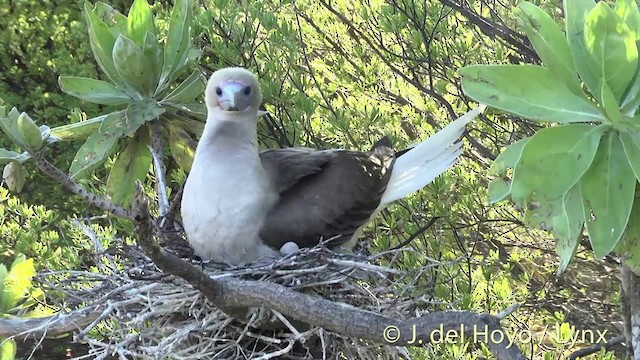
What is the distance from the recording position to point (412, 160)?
2.20 meters

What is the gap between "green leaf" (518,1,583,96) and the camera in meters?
1.32

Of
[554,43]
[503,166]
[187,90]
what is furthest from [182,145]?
[554,43]

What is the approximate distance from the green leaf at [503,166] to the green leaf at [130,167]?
100cm

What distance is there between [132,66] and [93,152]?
23cm

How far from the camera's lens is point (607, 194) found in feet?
4.13

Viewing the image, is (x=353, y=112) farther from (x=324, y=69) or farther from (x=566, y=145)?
(x=566, y=145)

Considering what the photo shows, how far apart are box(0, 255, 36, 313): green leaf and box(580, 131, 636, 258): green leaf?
1419 mm

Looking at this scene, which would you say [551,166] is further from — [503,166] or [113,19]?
[113,19]

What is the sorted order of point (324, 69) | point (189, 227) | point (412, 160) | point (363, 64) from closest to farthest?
1. point (189, 227)
2. point (412, 160)
3. point (363, 64)
4. point (324, 69)

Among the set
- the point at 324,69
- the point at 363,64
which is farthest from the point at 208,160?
the point at 324,69

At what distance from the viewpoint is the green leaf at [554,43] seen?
1.32m

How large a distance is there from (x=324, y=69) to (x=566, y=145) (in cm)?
223

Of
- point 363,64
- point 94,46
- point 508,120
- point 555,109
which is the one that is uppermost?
point 94,46

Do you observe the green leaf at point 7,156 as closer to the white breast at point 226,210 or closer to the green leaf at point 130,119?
the green leaf at point 130,119
